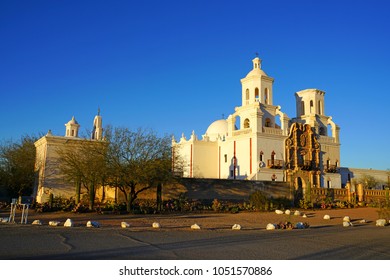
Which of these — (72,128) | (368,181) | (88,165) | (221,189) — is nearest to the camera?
(88,165)

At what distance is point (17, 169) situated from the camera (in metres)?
34.9

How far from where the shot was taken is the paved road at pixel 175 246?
907cm

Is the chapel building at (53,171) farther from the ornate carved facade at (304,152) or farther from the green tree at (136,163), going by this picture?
the ornate carved facade at (304,152)

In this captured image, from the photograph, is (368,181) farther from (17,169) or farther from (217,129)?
(17,169)

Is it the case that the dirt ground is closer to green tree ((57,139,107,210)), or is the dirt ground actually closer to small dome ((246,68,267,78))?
green tree ((57,139,107,210))

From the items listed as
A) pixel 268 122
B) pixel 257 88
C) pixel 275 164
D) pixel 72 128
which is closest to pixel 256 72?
pixel 257 88

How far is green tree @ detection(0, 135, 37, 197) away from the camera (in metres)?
34.5

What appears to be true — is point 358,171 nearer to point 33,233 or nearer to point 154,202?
point 154,202

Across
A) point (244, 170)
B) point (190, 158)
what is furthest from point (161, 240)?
point (190, 158)

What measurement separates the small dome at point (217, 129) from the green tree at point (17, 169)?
23139 millimetres

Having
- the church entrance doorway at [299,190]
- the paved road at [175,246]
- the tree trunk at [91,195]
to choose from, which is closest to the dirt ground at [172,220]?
the tree trunk at [91,195]

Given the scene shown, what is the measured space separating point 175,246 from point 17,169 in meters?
28.5

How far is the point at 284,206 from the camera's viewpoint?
31359 mm

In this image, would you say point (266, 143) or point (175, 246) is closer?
point (175, 246)
